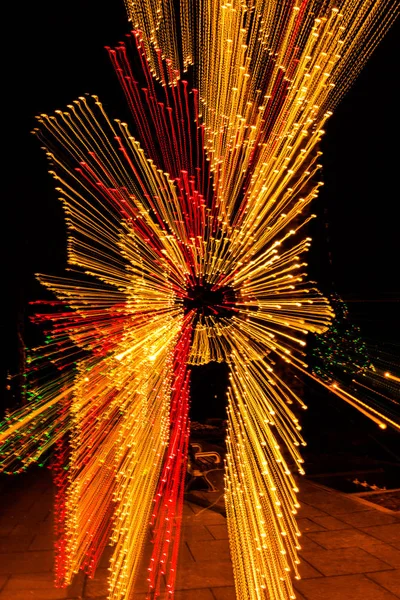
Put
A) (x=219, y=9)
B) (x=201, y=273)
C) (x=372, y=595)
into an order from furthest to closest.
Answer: (x=201, y=273) → (x=219, y=9) → (x=372, y=595)

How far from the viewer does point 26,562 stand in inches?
167

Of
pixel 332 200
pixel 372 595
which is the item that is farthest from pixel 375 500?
pixel 332 200

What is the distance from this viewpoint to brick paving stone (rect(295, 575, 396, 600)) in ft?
11.7

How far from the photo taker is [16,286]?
11320 millimetres

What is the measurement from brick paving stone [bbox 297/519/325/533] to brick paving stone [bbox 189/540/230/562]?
0.79m

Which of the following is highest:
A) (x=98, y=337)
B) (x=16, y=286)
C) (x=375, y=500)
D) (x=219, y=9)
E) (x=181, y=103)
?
(x=219, y=9)

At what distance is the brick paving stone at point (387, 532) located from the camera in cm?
451

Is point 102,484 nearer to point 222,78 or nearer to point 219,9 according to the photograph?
point 222,78

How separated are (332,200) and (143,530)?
8070 millimetres

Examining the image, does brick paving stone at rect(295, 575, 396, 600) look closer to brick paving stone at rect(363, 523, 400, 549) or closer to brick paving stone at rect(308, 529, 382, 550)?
brick paving stone at rect(308, 529, 382, 550)

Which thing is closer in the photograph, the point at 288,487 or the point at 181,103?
the point at 181,103

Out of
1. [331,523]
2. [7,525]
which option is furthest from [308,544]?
[7,525]

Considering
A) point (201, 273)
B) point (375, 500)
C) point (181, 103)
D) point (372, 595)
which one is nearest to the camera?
point (372, 595)

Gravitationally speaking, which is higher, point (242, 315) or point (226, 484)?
point (242, 315)
